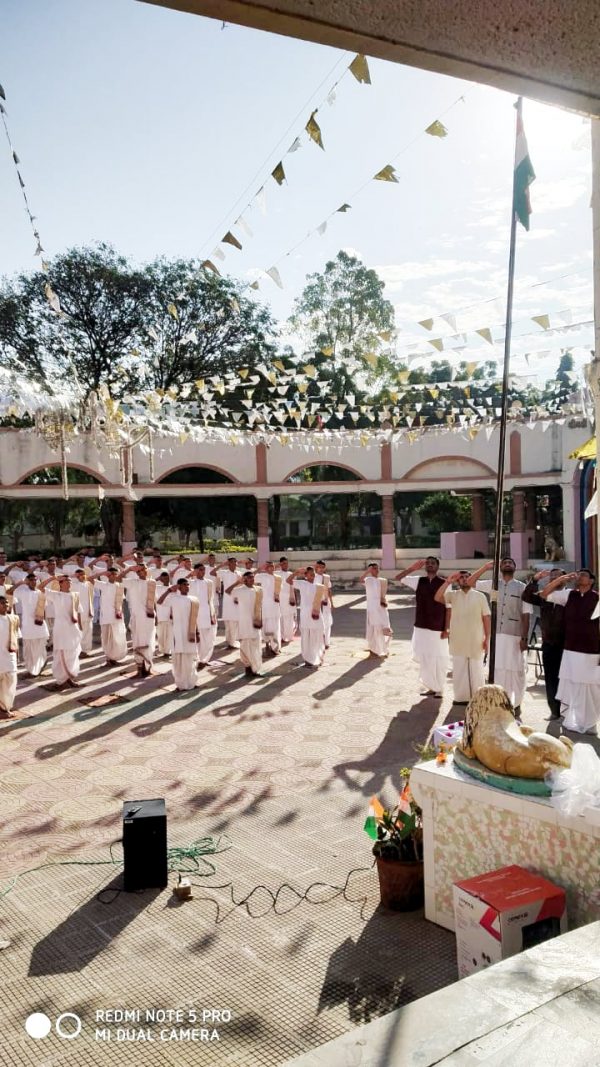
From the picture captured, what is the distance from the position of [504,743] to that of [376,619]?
965 cm

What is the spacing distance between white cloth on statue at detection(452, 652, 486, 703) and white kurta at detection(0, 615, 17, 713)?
5.76m

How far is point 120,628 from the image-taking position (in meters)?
13.9

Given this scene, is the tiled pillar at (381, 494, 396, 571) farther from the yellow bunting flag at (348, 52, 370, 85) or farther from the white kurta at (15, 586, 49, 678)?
the yellow bunting flag at (348, 52, 370, 85)

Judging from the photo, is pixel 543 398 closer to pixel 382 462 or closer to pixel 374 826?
pixel 382 462

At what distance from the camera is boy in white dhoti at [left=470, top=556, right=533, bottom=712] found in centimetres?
986

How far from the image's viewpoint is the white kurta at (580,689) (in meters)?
9.02

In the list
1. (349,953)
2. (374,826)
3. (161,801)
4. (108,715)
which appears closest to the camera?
(349,953)

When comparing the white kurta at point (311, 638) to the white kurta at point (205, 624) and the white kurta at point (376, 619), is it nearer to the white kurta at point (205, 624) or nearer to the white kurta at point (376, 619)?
the white kurta at point (376, 619)

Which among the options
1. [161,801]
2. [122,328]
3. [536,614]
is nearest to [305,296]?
[122,328]

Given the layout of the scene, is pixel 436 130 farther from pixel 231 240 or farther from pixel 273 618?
pixel 273 618

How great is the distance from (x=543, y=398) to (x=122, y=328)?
19.5 metres

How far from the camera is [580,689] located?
914 centimetres

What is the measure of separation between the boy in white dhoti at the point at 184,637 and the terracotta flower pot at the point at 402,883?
6.77 meters

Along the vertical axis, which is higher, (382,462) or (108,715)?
(382,462)
